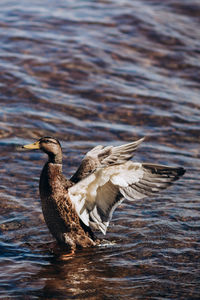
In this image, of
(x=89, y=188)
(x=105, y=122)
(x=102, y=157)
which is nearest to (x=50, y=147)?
(x=89, y=188)

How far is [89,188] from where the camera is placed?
570 centimetres

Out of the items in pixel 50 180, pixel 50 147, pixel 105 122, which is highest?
pixel 50 147

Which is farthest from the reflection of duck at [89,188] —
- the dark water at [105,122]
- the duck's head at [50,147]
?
the dark water at [105,122]

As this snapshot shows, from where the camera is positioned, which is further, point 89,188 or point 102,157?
point 102,157

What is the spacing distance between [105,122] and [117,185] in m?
4.65

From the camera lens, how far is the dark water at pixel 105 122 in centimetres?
546

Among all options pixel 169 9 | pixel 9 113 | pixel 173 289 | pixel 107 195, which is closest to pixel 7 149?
pixel 9 113

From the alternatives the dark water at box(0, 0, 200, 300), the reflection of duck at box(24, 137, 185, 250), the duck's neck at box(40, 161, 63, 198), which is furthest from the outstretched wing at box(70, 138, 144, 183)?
the dark water at box(0, 0, 200, 300)

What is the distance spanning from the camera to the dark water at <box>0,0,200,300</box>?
5457 millimetres

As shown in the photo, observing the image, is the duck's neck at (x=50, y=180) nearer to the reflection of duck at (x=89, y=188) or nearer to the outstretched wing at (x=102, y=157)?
the reflection of duck at (x=89, y=188)

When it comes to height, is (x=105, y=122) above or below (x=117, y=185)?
below

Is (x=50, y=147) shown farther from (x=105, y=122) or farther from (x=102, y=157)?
(x=105, y=122)

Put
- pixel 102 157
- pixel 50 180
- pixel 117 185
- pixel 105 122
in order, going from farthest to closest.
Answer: pixel 105 122 → pixel 102 157 → pixel 50 180 → pixel 117 185

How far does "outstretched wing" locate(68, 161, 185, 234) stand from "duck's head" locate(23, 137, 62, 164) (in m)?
0.48
